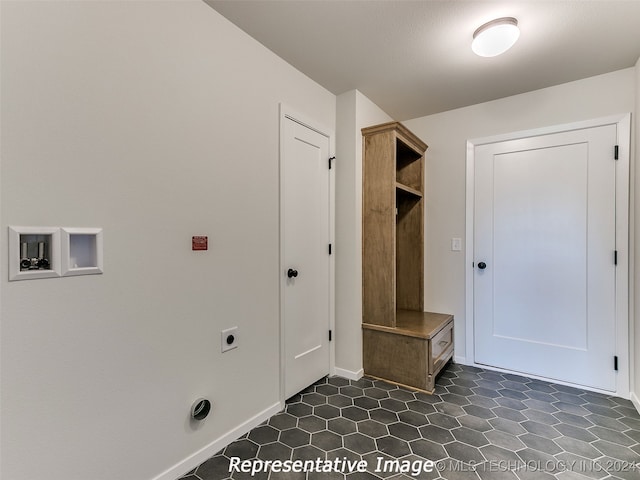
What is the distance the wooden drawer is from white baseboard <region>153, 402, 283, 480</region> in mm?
1297

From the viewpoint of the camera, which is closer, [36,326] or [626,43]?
[36,326]

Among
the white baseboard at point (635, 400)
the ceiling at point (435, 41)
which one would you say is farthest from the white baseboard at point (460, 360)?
the ceiling at point (435, 41)

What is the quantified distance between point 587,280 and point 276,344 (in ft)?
8.22

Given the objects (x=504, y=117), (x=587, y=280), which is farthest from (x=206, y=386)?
(x=504, y=117)

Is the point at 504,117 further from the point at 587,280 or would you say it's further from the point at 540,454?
the point at 540,454

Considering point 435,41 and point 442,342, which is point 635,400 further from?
point 435,41

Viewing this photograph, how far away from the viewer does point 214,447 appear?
1.74 metres

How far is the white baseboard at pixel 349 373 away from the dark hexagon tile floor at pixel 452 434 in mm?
110

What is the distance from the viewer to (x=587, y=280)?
97.3 inches

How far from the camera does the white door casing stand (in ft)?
7.36

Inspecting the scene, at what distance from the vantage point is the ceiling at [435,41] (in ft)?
5.67

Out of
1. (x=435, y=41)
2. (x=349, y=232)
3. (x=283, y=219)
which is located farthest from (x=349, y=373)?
(x=435, y=41)

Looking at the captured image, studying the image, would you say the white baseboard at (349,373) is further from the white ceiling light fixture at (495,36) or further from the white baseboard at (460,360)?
the white ceiling light fixture at (495,36)

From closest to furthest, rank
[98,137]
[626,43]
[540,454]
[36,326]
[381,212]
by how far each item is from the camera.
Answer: [36,326], [98,137], [540,454], [626,43], [381,212]
